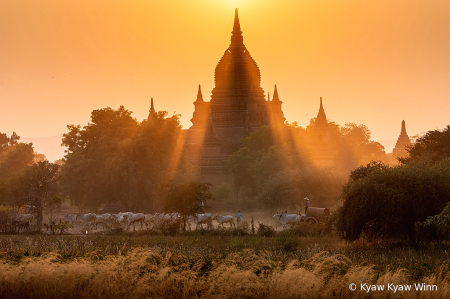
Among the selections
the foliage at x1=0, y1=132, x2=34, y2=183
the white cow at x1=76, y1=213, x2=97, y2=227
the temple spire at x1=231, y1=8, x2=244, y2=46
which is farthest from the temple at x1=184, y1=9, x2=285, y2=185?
the white cow at x1=76, y1=213, x2=97, y2=227

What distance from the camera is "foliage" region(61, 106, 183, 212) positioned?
39.9 metres

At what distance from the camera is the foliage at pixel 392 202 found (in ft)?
63.3

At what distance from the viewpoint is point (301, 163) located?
160 feet

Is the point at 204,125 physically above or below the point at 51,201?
above

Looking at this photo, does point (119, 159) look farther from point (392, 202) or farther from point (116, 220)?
point (392, 202)

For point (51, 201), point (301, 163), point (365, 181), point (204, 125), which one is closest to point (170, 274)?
point (365, 181)

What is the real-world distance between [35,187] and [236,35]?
1722 inches

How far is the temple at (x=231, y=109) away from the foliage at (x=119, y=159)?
51.4 ft

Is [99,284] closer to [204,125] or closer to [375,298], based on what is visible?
[375,298]

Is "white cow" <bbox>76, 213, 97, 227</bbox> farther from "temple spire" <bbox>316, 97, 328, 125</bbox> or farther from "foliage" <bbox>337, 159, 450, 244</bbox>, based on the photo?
"temple spire" <bbox>316, 97, 328, 125</bbox>

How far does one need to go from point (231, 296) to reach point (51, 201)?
2543cm

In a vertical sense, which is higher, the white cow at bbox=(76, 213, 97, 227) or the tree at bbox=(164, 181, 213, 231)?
the tree at bbox=(164, 181, 213, 231)

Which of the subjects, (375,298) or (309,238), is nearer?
(375,298)

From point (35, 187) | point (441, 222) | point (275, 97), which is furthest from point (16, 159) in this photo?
point (441, 222)
